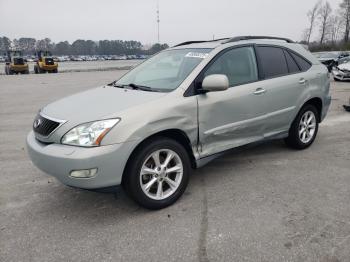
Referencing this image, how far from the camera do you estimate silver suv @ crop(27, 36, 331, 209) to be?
10.1 ft

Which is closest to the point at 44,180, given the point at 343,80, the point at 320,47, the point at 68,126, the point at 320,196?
the point at 68,126

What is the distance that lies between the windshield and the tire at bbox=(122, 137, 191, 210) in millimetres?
677

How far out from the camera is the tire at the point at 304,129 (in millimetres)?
4996

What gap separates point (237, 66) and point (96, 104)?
5.91 feet

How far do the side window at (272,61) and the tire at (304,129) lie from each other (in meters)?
0.76

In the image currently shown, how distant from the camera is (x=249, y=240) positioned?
290 cm

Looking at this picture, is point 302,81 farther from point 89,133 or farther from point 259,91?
point 89,133

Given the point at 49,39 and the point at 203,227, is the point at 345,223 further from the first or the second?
the point at 49,39

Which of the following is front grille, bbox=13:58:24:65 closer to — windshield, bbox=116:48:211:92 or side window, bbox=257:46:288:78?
windshield, bbox=116:48:211:92

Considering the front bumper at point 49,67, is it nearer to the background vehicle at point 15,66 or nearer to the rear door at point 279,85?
the background vehicle at point 15,66

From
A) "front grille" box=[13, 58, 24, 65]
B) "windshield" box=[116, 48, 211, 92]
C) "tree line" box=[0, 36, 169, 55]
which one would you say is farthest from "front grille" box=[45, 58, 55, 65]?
"tree line" box=[0, 36, 169, 55]

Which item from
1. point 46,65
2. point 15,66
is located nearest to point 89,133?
point 46,65

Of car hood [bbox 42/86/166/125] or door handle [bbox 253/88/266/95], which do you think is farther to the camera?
door handle [bbox 253/88/266/95]

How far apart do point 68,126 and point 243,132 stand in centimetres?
211
